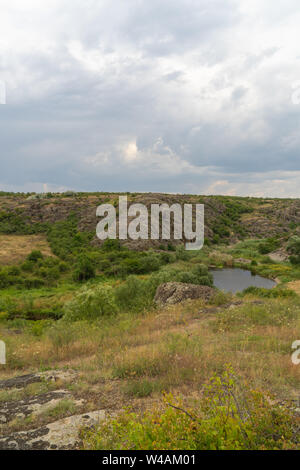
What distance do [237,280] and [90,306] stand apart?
21694 millimetres

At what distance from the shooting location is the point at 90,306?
1184 cm

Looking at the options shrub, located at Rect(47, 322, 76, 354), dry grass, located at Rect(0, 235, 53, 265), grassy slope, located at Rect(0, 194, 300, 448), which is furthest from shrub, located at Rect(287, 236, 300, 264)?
shrub, located at Rect(47, 322, 76, 354)

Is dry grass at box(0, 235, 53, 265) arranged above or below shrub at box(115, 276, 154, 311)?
above

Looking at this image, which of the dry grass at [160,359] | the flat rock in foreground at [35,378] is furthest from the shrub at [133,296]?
the flat rock in foreground at [35,378]

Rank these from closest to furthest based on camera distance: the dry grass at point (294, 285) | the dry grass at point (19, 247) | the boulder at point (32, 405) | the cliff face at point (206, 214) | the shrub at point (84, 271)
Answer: the boulder at point (32, 405)
the dry grass at point (294, 285)
the shrub at point (84, 271)
the dry grass at point (19, 247)
the cliff face at point (206, 214)

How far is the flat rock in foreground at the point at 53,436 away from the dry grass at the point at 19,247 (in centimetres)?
3240

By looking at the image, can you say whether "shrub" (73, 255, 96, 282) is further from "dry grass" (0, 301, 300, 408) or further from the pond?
"dry grass" (0, 301, 300, 408)

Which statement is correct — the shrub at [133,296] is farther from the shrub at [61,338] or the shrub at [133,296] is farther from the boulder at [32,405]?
the boulder at [32,405]

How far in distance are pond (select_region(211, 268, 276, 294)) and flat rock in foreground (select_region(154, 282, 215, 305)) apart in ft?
36.8

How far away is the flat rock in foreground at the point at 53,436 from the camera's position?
3.28 m

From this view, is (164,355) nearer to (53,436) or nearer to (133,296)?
(53,436)

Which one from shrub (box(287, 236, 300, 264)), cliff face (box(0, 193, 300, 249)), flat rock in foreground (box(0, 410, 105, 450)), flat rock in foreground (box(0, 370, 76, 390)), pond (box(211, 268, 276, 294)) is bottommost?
pond (box(211, 268, 276, 294))

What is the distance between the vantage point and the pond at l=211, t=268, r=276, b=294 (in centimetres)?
2716
